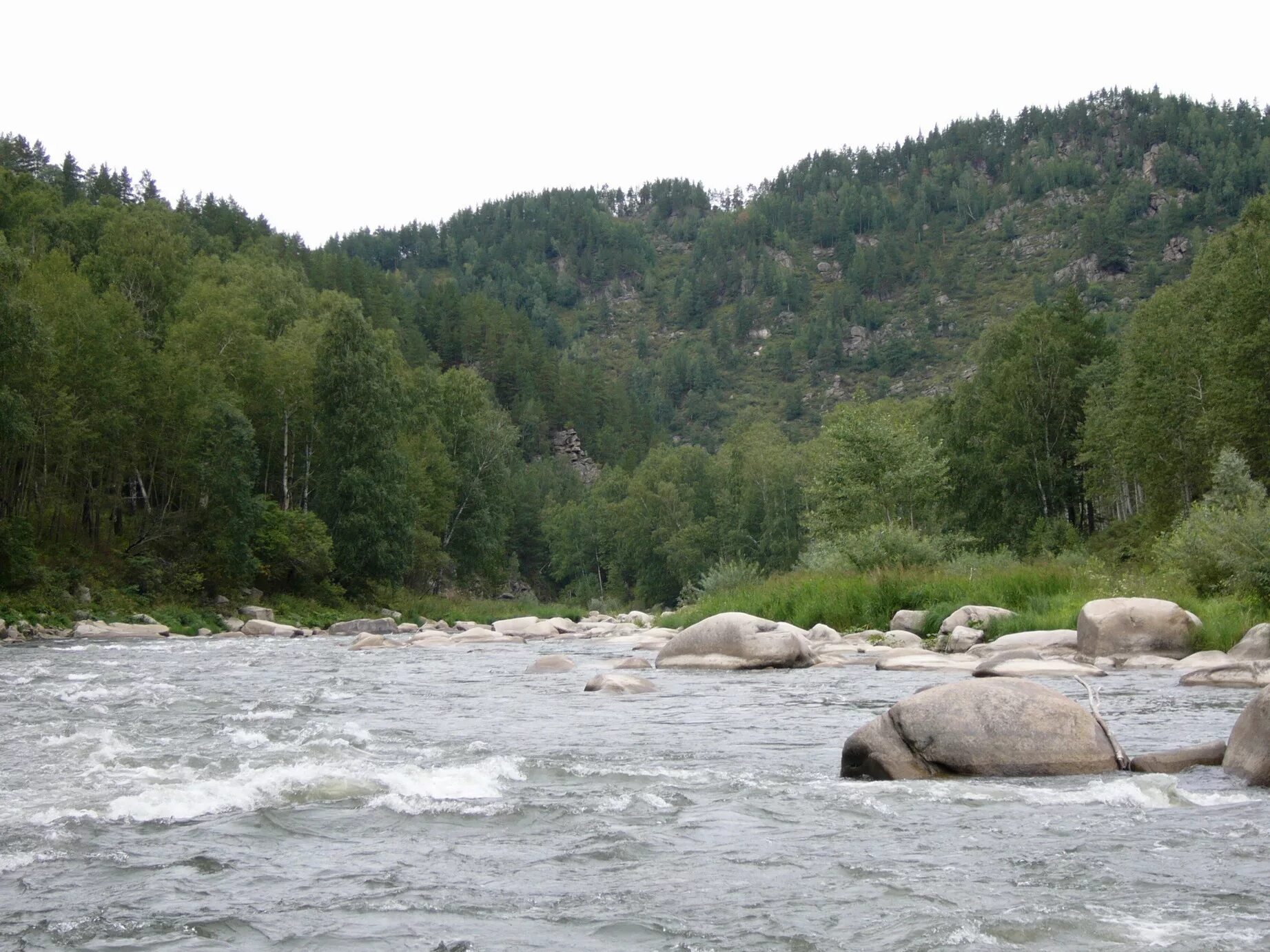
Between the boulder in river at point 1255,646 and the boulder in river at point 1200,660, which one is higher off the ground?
the boulder in river at point 1255,646

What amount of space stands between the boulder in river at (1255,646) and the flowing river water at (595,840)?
7.12 ft

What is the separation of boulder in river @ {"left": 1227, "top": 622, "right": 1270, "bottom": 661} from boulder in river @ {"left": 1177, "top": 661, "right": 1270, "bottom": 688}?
79 cm

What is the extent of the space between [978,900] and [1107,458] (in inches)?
1692

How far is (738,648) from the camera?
62.1 feet

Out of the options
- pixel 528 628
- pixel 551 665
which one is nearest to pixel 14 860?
pixel 551 665

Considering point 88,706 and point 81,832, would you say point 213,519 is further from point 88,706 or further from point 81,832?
point 81,832

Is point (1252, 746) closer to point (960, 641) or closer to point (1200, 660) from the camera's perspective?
A: point (1200, 660)

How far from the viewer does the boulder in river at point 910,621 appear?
2258 centimetres

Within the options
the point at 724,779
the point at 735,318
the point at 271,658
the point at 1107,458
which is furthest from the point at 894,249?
the point at 724,779

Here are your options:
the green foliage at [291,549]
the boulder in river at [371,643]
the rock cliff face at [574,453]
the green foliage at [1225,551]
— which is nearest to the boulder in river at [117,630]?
the boulder in river at [371,643]

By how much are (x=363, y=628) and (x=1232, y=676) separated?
31.4 meters

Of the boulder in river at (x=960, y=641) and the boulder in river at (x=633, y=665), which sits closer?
the boulder in river at (x=633, y=665)

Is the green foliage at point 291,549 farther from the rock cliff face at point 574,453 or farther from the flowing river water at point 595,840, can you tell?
the rock cliff face at point 574,453

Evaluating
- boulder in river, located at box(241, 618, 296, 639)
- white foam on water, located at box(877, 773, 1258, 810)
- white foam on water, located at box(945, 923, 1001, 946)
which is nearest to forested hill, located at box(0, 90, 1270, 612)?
boulder in river, located at box(241, 618, 296, 639)
